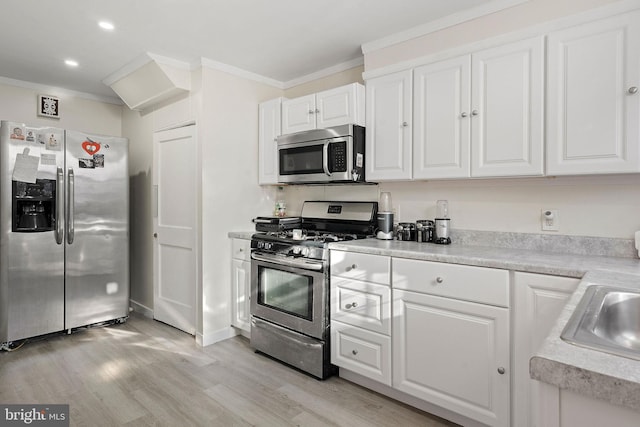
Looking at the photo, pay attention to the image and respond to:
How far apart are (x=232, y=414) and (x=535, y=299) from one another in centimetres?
173

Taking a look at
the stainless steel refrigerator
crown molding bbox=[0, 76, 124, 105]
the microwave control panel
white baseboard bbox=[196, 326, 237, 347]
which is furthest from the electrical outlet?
crown molding bbox=[0, 76, 124, 105]

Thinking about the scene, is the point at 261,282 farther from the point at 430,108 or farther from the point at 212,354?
the point at 430,108

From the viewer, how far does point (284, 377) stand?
100 inches

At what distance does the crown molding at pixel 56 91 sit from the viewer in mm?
3611

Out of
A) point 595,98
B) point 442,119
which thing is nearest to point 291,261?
point 442,119

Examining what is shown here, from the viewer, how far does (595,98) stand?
1.80m

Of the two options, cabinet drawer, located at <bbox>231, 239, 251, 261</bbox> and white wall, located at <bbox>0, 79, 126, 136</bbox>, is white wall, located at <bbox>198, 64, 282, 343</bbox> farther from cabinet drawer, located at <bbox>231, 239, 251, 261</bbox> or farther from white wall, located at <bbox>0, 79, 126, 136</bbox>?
white wall, located at <bbox>0, 79, 126, 136</bbox>

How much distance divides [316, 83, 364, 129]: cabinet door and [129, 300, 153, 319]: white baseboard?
2.67m

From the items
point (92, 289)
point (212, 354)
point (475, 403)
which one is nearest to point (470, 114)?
point (475, 403)

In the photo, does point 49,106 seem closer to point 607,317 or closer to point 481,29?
point 481,29

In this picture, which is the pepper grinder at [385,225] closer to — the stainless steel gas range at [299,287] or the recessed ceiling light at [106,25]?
the stainless steel gas range at [299,287]

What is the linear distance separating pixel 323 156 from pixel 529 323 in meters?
1.78

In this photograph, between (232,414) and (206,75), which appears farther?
(206,75)

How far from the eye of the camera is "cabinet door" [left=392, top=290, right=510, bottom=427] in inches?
70.4
